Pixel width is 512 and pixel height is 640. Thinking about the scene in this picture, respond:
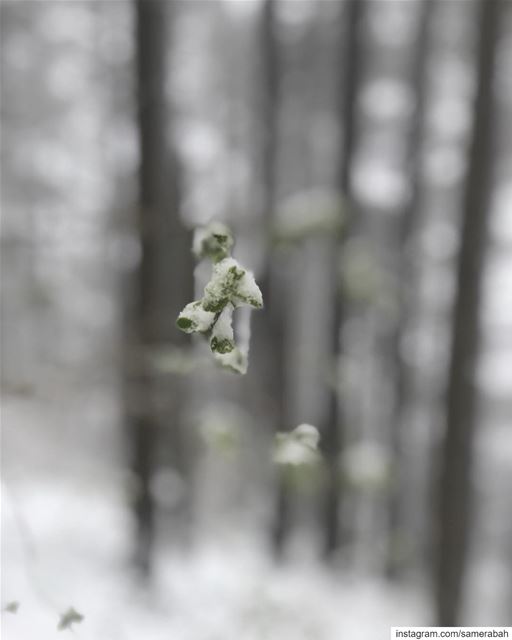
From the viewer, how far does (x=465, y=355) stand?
157 inches

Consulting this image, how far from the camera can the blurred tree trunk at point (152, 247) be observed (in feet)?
14.0

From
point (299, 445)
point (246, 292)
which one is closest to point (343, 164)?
point (299, 445)

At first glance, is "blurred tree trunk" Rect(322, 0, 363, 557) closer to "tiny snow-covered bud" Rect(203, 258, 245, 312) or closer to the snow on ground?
the snow on ground

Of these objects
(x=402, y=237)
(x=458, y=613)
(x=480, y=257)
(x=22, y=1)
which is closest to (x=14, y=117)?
(x=22, y=1)

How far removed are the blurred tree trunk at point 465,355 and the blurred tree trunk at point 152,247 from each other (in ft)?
7.07

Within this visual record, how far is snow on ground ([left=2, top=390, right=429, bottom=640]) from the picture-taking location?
1.49 m

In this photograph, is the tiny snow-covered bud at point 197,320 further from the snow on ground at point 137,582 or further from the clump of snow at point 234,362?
the snow on ground at point 137,582

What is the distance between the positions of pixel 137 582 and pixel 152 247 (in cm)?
374

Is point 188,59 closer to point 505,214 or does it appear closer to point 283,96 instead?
point 283,96

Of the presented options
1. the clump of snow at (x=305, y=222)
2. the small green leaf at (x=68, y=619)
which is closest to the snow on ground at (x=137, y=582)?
the small green leaf at (x=68, y=619)

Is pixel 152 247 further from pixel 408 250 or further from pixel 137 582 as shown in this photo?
pixel 408 250

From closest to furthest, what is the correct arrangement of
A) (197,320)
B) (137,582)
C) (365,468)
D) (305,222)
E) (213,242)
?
(197,320)
(213,242)
(305,222)
(137,582)
(365,468)

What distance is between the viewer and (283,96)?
7.45 m

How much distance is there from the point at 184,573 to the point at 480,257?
5.15 m
